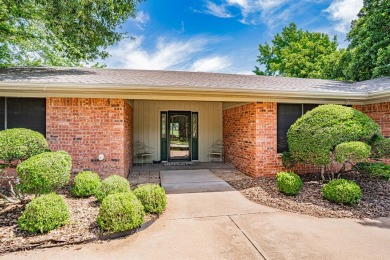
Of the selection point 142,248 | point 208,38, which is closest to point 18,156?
point 142,248

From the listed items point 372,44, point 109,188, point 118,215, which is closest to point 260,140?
point 109,188

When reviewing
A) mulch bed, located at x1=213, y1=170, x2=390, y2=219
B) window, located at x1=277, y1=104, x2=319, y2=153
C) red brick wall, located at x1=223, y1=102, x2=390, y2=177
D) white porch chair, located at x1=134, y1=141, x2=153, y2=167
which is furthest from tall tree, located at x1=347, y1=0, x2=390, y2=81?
white porch chair, located at x1=134, y1=141, x2=153, y2=167

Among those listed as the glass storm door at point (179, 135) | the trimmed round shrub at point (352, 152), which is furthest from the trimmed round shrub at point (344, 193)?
the glass storm door at point (179, 135)

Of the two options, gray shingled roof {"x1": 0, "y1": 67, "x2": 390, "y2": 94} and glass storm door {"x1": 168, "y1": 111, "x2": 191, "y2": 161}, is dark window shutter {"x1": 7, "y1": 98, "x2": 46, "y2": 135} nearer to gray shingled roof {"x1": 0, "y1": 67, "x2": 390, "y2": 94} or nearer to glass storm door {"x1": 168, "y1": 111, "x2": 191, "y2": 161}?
gray shingled roof {"x1": 0, "y1": 67, "x2": 390, "y2": 94}

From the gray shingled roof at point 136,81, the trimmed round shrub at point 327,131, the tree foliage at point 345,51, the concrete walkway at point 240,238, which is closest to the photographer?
the concrete walkway at point 240,238

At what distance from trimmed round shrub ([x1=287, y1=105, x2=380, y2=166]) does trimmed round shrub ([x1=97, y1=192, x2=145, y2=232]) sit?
13.7 feet

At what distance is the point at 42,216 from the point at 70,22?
273 inches

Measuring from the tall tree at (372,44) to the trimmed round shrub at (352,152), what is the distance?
9365 mm

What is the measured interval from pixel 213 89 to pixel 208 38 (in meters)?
8.79

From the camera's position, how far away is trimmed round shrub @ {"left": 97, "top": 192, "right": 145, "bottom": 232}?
3.27 m

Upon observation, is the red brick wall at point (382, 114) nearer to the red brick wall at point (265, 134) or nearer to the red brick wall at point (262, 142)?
the red brick wall at point (265, 134)

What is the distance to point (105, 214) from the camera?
3297 millimetres

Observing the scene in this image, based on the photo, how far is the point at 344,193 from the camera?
4387 mm

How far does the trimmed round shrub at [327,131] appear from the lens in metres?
4.88
